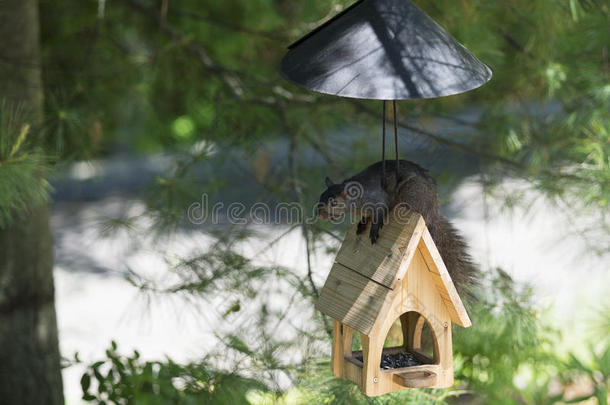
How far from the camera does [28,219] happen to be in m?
1.80

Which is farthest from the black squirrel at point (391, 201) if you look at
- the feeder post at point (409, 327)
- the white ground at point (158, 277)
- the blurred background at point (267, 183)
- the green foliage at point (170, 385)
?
the white ground at point (158, 277)

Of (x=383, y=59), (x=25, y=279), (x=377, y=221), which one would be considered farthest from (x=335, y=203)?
(x=25, y=279)

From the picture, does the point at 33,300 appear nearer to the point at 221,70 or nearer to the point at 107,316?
the point at 221,70

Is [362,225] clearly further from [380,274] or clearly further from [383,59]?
[383,59]

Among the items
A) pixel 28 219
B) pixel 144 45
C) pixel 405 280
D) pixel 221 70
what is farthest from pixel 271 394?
pixel 144 45

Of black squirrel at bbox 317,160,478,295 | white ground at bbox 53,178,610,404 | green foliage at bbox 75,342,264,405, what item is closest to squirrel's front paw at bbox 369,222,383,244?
black squirrel at bbox 317,160,478,295

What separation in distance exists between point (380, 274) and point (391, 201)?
0.12m

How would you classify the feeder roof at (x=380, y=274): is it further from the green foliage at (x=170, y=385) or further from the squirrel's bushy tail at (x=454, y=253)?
the green foliage at (x=170, y=385)

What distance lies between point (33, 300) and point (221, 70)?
32.1 inches

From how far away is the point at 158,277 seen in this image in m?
2.42

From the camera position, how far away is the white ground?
2502mm

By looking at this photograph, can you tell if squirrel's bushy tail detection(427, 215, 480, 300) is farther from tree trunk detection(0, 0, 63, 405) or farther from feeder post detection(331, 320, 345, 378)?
tree trunk detection(0, 0, 63, 405)

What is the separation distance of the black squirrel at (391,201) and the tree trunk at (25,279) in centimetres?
103

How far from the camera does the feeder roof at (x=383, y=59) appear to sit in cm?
94
